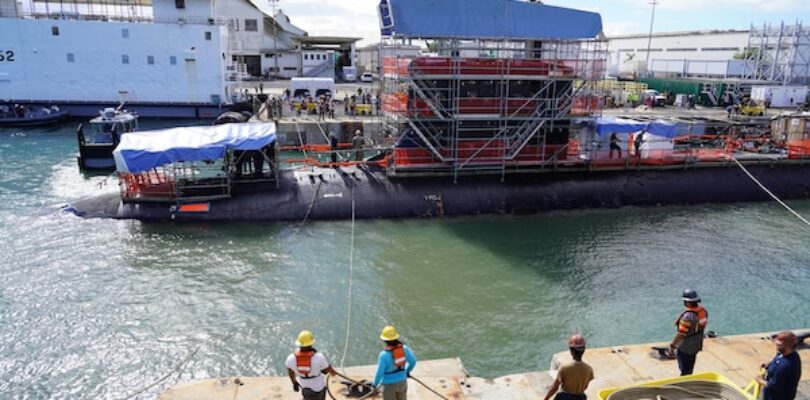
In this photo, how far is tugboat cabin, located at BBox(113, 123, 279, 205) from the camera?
20.9 metres

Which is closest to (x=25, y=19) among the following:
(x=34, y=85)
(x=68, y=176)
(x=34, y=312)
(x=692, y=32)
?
(x=34, y=85)

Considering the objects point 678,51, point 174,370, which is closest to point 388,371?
point 174,370

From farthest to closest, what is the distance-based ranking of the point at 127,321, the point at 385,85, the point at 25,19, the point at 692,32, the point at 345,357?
the point at 692,32, the point at 25,19, the point at 385,85, the point at 127,321, the point at 345,357

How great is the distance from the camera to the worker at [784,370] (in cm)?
754

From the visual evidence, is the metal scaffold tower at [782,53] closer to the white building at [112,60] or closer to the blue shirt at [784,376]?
the white building at [112,60]

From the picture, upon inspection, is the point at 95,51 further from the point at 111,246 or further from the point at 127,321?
the point at 127,321

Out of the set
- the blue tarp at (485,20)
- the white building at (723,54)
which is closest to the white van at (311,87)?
the white building at (723,54)

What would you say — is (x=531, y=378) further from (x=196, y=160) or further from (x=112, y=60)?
(x=112, y=60)

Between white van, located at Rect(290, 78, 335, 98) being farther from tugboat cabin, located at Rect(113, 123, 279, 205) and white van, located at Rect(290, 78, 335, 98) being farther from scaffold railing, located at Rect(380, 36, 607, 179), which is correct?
tugboat cabin, located at Rect(113, 123, 279, 205)

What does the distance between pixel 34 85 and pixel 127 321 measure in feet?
144

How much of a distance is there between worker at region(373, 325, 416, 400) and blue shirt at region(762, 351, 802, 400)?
5.20 meters

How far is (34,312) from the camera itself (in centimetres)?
1474

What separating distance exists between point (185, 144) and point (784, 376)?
19.9 meters

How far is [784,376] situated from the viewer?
25.3 feet
